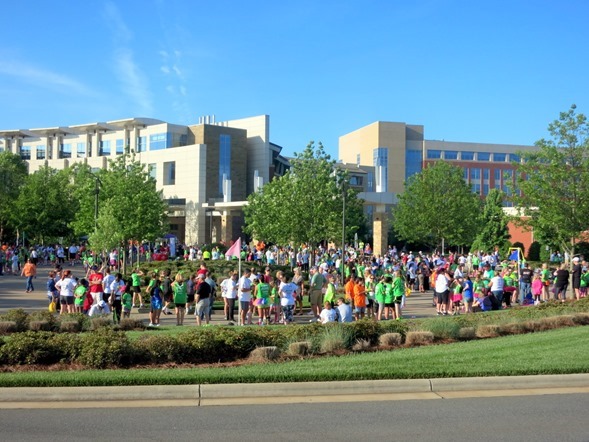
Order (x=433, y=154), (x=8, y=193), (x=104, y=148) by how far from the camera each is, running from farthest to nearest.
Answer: (x=433, y=154), (x=104, y=148), (x=8, y=193)

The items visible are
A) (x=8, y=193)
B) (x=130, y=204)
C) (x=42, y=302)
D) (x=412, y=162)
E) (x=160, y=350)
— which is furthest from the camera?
(x=412, y=162)

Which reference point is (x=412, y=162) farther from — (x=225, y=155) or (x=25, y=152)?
(x=25, y=152)

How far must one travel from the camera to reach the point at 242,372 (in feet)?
34.3

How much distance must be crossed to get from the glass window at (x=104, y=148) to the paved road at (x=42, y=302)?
46472mm

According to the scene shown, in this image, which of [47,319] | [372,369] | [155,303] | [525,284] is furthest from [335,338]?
[525,284]

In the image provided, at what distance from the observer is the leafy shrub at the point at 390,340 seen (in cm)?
1349

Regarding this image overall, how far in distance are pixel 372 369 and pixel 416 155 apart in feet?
298

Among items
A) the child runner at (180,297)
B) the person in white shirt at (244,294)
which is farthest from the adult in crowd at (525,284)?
the child runner at (180,297)

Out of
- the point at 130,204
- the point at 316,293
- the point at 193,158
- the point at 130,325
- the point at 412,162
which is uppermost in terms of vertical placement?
the point at 412,162

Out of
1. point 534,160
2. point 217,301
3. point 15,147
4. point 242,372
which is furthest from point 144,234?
point 15,147

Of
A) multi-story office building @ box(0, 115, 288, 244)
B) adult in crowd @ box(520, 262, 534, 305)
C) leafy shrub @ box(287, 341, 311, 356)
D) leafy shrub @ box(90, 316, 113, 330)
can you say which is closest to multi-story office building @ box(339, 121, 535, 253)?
multi-story office building @ box(0, 115, 288, 244)

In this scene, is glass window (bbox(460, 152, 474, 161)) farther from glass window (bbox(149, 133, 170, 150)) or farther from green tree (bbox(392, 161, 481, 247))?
glass window (bbox(149, 133, 170, 150))

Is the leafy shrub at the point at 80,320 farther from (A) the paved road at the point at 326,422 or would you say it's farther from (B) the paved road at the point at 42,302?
(A) the paved road at the point at 326,422

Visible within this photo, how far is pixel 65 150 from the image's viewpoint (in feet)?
276
